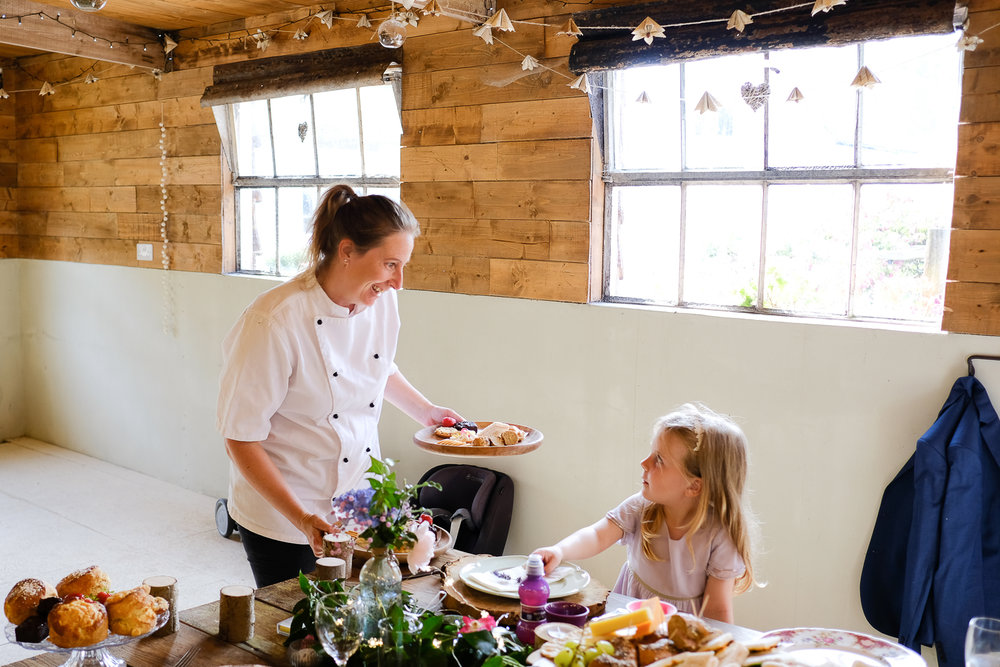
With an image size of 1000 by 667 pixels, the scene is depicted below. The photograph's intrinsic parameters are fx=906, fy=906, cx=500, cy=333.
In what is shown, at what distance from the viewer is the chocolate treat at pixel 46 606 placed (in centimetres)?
151

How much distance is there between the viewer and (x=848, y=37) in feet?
8.72

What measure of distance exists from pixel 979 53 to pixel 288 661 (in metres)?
2.36

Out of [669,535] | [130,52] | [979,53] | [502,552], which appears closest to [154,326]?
[130,52]

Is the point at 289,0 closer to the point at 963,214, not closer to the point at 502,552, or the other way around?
the point at 502,552

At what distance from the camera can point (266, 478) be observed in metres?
1.96

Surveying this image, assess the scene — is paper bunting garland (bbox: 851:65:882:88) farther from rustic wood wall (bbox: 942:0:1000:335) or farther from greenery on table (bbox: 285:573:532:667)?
greenery on table (bbox: 285:573:532:667)

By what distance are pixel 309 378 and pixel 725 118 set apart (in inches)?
69.6

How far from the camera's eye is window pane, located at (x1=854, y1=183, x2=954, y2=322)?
2719mm

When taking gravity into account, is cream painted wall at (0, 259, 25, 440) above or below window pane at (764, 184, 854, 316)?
below

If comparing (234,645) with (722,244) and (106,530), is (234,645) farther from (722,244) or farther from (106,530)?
(106,530)

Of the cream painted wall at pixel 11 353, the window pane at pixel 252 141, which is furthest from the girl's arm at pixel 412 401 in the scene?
the cream painted wall at pixel 11 353

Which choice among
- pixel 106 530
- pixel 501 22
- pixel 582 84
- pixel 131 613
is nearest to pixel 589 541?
pixel 131 613

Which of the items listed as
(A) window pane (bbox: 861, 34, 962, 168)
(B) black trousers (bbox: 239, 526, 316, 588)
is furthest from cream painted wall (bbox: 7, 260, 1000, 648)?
(B) black trousers (bbox: 239, 526, 316, 588)

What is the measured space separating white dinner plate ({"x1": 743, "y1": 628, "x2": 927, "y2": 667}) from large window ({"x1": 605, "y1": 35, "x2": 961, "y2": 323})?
1476 millimetres
